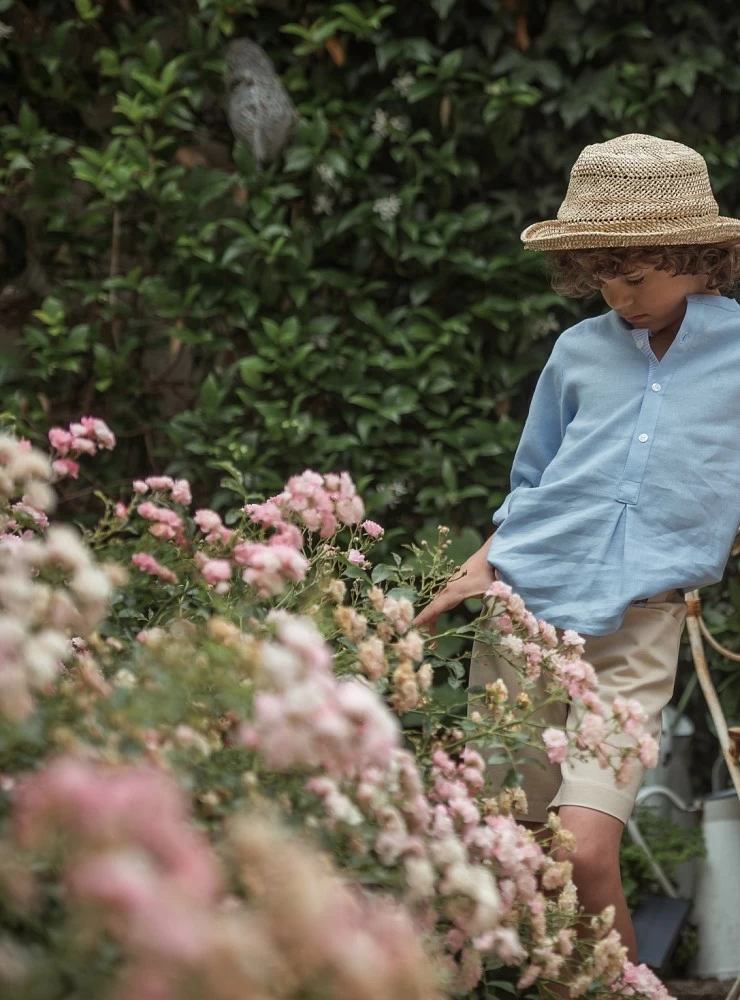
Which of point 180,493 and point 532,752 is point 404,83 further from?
point 532,752

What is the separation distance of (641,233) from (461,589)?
60 cm

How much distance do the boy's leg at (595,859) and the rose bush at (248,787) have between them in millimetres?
35

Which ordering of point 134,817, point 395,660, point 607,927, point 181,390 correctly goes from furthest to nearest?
1. point 181,390
2. point 395,660
3. point 607,927
4. point 134,817

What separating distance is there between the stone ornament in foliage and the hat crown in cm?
138

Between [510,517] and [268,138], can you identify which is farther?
[268,138]

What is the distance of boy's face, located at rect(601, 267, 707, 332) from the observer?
192cm

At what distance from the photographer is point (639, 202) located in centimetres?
189

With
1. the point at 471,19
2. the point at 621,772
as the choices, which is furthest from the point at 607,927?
the point at 471,19

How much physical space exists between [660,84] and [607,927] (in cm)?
231

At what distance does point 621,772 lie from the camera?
1483 mm

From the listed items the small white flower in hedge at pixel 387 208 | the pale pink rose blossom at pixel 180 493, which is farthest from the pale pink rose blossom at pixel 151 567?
the small white flower in hedge at pixel 387 208

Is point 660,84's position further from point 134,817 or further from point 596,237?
point 134,817

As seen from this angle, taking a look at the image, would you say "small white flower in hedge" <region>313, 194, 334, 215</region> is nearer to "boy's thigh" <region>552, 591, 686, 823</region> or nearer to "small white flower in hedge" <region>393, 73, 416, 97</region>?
"small white flower in hedge" <region>393, 73, 416, 97</region>

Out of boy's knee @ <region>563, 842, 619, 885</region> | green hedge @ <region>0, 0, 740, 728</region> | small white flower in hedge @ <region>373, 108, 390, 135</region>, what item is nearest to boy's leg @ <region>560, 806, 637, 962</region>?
boy's knee @ <region>563, 842, 619, 885</region>
